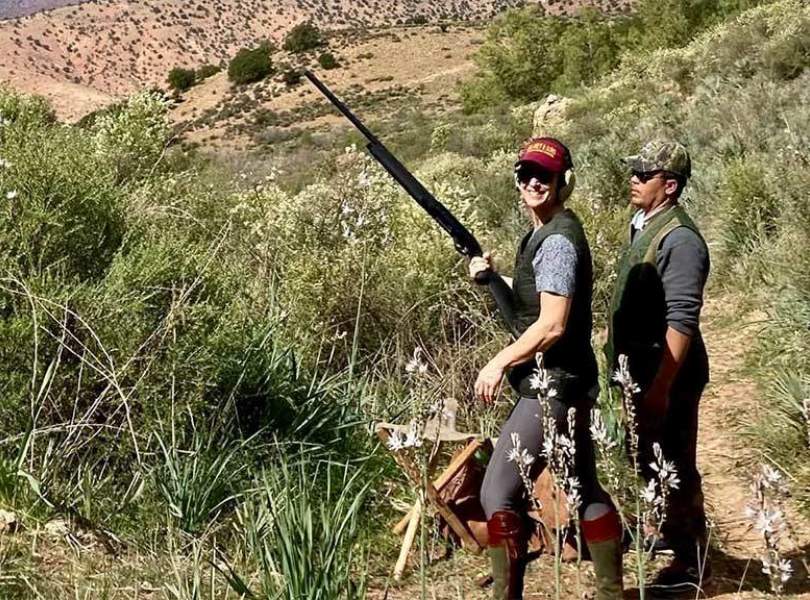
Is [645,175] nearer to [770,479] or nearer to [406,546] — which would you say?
[406,546]

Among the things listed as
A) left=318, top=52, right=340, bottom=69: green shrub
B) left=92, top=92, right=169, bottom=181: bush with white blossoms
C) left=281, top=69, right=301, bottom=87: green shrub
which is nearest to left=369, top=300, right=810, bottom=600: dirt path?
left=92, top=92, right=169, bottom=181: bush with white blossoms

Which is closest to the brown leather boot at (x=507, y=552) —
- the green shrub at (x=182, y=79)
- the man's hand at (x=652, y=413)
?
the man's hand at (x=652, y=413)

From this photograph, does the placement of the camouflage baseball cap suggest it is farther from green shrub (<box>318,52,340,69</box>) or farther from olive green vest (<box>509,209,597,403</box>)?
green shrub (<box>318,52,340,69</box>)

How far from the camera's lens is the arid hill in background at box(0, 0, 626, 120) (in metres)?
71.7

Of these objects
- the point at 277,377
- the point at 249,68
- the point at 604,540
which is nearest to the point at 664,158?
the point at 604,540

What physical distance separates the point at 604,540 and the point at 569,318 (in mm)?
794

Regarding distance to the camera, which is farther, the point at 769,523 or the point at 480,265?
the point at 480,265

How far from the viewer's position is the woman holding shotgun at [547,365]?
311 centimetres

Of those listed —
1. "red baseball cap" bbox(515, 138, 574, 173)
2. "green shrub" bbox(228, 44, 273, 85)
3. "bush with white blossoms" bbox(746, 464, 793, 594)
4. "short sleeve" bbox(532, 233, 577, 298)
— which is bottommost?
"green shrub" bbox(228, 44, 273, 85)

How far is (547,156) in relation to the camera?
10.4 feet

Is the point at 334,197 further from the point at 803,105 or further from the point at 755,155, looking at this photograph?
the point at 803,105

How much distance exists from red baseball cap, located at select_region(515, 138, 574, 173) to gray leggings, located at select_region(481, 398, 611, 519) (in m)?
0.78

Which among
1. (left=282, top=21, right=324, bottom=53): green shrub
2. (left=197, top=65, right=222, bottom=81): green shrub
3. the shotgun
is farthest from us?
(left=282, top=21, right=324, bottom=53): green shrub

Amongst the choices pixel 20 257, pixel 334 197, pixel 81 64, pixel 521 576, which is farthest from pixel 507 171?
pixel 81 64
